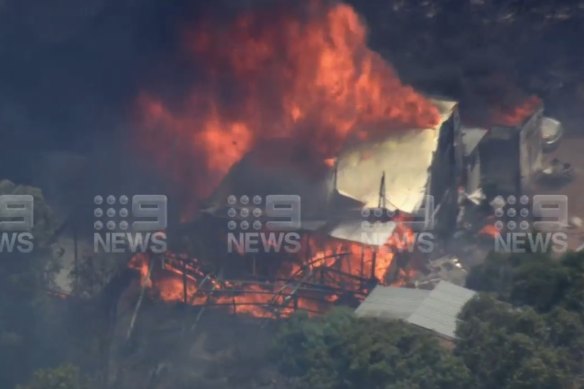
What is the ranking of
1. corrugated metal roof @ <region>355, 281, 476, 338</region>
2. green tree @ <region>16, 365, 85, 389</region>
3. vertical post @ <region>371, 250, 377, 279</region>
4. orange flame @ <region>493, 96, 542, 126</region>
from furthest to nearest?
orange flame @ <region>493, 96, 542, 126</region> < vertical post @ <region>371, 250, 377, 279</region> < green tree @ <region>16, 365, 85, 389</region> < corrugated metal roof @ <region>355, 281, 476, 338</region>

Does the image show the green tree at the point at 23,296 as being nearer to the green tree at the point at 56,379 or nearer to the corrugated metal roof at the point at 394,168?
the green tree at the point at 56,379

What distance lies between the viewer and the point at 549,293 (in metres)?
20.3

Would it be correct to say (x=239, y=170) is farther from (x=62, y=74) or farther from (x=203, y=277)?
(x=62, y=74)

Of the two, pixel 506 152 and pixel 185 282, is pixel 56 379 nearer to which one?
pixel 185 282

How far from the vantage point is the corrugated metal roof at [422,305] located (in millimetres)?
22219

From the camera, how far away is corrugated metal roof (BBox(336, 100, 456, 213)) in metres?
25.5

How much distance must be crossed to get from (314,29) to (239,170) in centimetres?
338
